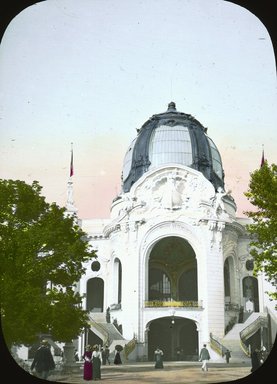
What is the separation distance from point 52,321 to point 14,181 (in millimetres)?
2934

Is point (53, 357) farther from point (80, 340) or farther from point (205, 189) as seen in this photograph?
point (205, 189)

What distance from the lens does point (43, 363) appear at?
12.5m

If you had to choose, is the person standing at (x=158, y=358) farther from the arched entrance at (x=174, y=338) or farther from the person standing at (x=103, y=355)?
the person standing at (x=103, y=355)

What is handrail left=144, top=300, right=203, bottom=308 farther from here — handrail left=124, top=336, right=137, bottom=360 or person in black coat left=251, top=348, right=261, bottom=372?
person in black coat left=251, top=348, right=261, bottom=372

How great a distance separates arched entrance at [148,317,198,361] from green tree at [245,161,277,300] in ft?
7.11

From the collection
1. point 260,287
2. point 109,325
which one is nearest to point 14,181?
point 109,325

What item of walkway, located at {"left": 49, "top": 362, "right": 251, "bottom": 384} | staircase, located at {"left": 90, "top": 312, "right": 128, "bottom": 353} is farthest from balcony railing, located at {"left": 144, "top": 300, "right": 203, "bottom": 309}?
walkway, located at {"left": 49, "top": 362, "right": 251, "bottom": 384}

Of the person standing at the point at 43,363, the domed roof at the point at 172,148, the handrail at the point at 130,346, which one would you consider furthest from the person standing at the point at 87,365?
the domed roof at the point at 172,148

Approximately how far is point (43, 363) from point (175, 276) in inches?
191

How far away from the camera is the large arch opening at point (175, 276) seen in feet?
53.3

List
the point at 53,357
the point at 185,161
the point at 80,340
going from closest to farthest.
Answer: the point at 53,357 → the point at 80,340 → the point at 185,161

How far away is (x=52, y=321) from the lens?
13266 millimetres

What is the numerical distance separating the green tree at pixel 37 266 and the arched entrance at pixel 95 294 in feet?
1.48

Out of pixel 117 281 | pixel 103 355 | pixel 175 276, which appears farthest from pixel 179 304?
pixel 103 355
